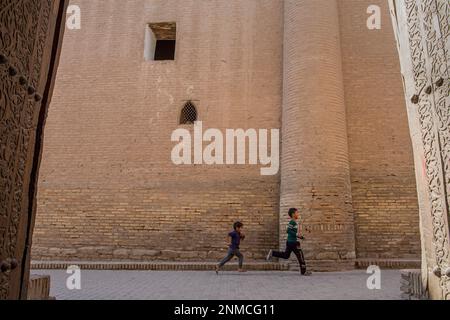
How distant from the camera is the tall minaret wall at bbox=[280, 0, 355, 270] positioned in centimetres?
669

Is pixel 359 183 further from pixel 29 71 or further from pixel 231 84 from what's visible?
pixel 29 71

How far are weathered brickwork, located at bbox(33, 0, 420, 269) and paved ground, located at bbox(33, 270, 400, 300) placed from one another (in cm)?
107

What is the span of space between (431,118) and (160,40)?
8570mm

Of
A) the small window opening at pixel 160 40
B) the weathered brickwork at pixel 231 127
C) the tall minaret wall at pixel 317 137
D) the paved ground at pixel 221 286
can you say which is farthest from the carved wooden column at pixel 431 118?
the small window opening at pixel 160 40

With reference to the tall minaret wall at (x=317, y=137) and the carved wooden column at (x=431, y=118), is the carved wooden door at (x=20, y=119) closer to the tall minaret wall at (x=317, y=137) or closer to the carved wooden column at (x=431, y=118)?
the carved wooden column at (x=431, y=118)

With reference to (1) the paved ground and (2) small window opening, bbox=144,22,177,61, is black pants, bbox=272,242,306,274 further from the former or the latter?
(2) small window opening, bbox=144,22,177,61

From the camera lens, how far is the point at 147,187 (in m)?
7.98

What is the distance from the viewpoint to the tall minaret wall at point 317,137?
22.0 feet

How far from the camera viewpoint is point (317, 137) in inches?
281

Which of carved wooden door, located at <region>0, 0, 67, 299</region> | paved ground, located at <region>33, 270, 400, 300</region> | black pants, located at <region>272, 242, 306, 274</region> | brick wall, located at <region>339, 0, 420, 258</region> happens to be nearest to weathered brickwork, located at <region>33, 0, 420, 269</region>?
brick wall, located at <region>339, 0, 420, 258</region>

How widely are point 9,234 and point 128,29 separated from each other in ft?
26.5

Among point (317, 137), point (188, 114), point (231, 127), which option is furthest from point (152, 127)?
point (317, 137)

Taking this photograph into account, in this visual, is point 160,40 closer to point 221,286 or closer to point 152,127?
point 152,127

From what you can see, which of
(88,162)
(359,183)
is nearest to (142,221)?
(88,162)
